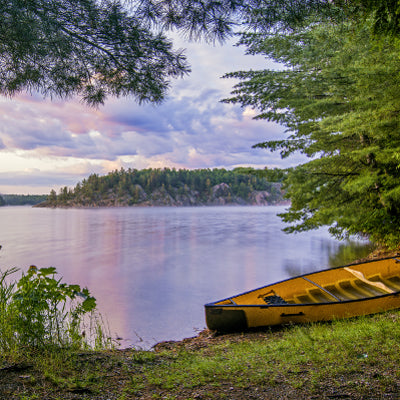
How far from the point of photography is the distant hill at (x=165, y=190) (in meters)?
137

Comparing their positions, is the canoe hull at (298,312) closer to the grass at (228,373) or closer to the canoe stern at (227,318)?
the canoe stern at (227,318)

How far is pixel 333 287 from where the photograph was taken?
7898 mm

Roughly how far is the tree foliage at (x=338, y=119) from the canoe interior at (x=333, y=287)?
1850 millimetres

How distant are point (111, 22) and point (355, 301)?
608 centimetres

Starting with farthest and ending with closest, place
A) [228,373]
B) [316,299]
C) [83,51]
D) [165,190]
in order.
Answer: [165,190] → [316,299] → [83,51] → [228,373]

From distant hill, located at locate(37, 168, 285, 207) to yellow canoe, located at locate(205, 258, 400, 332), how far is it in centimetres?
12605

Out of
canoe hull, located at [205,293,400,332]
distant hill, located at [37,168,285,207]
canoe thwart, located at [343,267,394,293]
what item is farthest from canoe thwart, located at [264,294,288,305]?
distant hill, located at [37,168,285,207]

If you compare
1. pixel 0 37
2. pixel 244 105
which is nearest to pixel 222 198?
pixel 244 105

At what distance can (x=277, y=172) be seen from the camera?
1238cm

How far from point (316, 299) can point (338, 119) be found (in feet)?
15.1

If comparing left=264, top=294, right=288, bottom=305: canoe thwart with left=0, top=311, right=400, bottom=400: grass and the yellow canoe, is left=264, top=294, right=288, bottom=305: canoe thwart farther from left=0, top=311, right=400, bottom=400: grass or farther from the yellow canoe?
left=0, top=311, right=400, bottom=400: grass

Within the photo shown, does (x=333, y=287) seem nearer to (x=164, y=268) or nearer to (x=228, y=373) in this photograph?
(x=228, y=373)

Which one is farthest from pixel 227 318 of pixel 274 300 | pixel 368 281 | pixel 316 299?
pixel 368 281

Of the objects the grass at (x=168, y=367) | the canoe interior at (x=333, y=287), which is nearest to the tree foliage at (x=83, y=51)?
the grass at (x=168, y=367)
